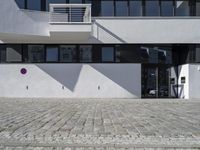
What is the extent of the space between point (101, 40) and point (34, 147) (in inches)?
729

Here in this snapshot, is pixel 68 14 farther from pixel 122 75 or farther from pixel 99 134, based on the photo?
pixel 99 134

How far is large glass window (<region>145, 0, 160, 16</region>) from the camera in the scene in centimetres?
2555

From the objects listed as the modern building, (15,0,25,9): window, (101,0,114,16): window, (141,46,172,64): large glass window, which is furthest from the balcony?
(141,46,172,64): large glass window

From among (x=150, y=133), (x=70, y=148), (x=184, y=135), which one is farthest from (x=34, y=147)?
(x=184, y=135)

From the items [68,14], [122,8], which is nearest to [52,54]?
[68,14]

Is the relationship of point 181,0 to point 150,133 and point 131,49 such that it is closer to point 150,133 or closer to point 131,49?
point 131,49

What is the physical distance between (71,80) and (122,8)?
21.8ft

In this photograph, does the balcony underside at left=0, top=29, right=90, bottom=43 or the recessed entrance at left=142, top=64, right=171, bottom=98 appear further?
the recessed entrance at left=142, top=64, right=171, bottom=98

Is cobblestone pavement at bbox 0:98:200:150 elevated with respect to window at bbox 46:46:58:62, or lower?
lower

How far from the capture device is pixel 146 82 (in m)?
26.4

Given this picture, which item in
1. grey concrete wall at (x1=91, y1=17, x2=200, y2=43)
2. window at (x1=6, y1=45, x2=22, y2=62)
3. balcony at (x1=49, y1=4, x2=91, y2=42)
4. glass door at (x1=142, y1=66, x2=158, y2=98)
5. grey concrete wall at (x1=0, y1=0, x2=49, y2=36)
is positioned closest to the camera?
grey concrete wall at (x1=0, y1=0, x2=49, y2=36)

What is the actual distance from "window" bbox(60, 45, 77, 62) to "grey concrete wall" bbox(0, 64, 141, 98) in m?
0.49

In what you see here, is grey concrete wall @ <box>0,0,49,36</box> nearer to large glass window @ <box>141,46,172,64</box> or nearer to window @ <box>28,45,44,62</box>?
window @ <box>28,45,44,62</box>

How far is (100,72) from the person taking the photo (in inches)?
992
